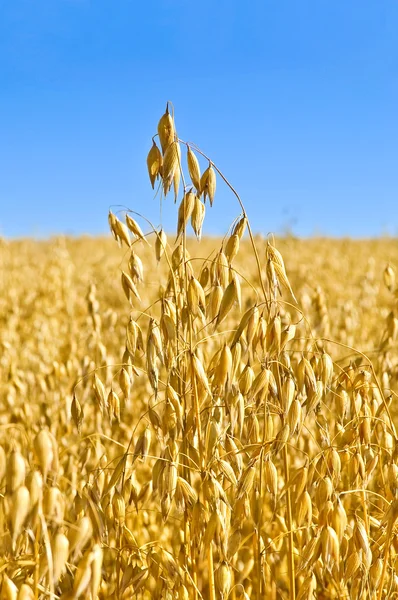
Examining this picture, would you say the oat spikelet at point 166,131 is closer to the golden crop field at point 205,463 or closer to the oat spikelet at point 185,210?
the golden crop field at point 205,463

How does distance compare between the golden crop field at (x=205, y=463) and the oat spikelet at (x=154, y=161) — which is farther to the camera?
the oat spikelet at (x=154, y=161)

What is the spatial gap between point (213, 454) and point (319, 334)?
5.08 feet

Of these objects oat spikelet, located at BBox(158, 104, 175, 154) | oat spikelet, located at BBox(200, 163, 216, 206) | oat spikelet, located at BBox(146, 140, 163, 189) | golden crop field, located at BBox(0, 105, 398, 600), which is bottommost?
golden crop field, located at BBox(0, 105, 398, 600)

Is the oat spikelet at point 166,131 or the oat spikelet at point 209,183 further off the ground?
the oat spikelet at point 166,131

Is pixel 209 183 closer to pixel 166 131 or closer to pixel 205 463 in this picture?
pixel 166 131

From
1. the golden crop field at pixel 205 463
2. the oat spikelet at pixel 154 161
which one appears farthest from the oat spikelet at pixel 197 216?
the oat spikelet at pixel 154 161

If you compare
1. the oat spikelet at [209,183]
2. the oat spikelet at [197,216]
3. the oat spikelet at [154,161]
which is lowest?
the oat spikelet at [197,216]

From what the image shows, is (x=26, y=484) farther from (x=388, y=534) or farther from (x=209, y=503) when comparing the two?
(x=388, y=534)

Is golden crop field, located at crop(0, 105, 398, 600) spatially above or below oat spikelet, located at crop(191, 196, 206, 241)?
below

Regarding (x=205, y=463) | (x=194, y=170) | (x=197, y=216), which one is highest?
(x=194, y=170)

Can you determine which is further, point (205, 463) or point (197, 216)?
point (197, 216)

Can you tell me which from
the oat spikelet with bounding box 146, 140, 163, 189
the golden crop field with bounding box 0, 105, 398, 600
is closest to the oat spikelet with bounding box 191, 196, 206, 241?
the golden crop field with bounding box 0, 105, 398, 600

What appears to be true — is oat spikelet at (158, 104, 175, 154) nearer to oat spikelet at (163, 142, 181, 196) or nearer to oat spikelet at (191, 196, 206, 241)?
oat spikelet at (163, 142, 181, 196)

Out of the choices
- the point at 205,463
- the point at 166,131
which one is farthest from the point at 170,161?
the point at 205,463
